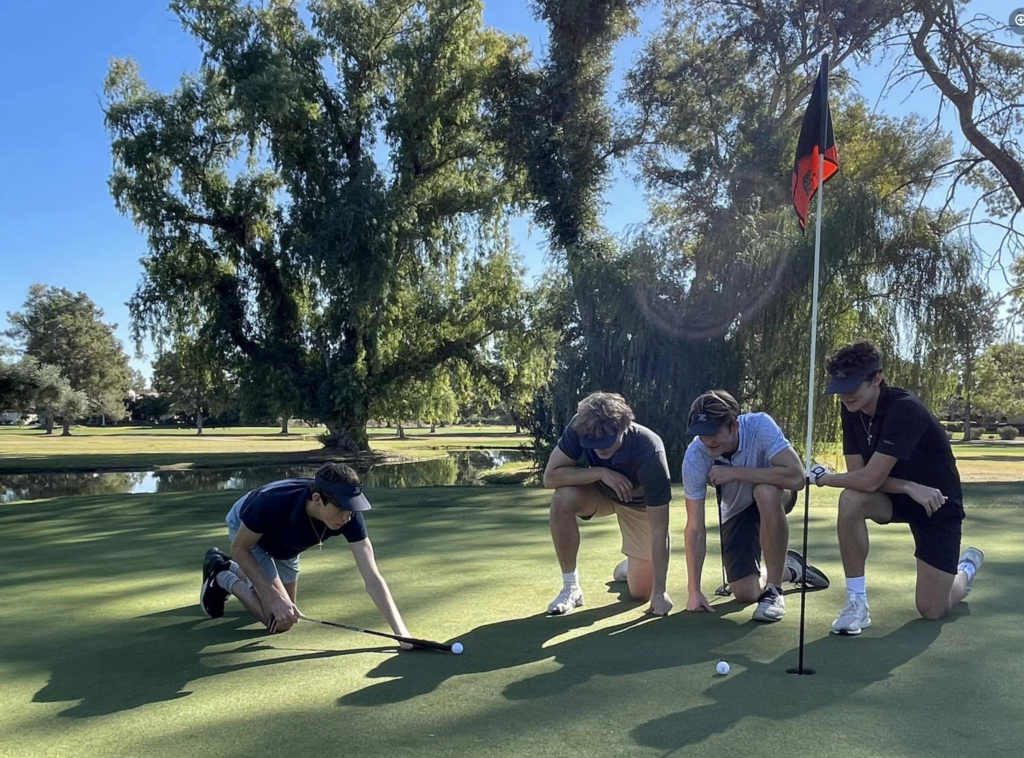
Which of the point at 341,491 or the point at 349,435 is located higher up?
the point at 341,491

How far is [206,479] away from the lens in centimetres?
2438

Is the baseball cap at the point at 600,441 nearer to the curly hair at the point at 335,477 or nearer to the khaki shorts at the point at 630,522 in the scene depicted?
the khaki shorts at the point at 630,522

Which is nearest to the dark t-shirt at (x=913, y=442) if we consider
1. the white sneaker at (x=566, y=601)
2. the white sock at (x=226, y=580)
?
the white sneaker at (x=566, y=601)

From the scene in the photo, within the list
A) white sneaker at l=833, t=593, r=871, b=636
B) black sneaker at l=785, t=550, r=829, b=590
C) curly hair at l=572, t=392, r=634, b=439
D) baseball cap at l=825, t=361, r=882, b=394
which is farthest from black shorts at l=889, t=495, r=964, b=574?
curly hair at l=572, t=392, r=634, b=439

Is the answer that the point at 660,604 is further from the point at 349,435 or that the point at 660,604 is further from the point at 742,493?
the point at 349,435

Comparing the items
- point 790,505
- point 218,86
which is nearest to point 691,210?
point 218,86

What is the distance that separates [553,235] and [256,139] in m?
10.8

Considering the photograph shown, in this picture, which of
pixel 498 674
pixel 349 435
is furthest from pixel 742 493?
pixel 349 435

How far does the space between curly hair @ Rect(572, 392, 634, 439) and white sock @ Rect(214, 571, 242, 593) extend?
83.0 inches

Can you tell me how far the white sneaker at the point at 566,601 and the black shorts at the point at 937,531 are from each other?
1829 millimetres

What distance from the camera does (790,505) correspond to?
4.83 metres

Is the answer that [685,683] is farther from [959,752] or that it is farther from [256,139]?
[256,139]

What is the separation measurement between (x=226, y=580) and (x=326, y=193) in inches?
932

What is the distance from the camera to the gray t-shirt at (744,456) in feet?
15.0
